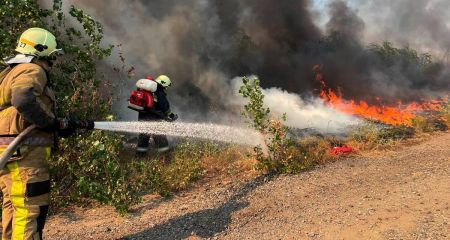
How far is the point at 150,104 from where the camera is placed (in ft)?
24.9

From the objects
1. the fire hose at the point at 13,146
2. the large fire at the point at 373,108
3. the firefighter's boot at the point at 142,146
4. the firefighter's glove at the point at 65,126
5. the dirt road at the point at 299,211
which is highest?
the large fire at the point at 373,108

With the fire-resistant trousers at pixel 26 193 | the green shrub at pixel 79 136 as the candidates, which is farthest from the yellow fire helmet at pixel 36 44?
the green shrub at pixel 79 136

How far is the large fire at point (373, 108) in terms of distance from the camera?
→ 35.0 feet

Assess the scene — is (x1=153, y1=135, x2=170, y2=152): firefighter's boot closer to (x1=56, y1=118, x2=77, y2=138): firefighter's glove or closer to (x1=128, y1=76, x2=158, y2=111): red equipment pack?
(x1=128, y1=76, x2=158, y2=111): red equipment pack

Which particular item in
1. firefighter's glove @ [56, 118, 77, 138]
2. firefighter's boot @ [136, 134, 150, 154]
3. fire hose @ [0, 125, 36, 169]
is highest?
firefighter's glove @ [56, 118, 77, 138]

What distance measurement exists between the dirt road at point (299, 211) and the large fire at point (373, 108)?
4676 millimetres

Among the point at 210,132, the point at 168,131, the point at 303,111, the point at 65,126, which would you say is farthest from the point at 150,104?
→ the point at 303,111

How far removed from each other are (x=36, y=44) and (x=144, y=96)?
4.30m

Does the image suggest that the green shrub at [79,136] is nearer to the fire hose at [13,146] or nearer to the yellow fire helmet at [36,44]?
the fire hose at [13,146]

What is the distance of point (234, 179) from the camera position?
6.05 m

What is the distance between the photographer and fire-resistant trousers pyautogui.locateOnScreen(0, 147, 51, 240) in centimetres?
323

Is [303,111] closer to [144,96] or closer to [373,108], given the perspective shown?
[373,108]

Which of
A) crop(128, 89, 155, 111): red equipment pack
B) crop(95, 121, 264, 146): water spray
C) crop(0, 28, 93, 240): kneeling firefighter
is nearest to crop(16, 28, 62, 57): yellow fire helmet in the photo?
crop(0, 28, 93, 240): kneeling firefighter

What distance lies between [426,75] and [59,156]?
62.8ft
